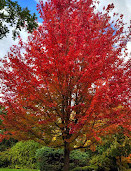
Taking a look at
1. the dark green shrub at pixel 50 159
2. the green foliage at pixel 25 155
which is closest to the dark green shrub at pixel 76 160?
the dark green shrub at pixel 50 159

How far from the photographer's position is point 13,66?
5.50 meters

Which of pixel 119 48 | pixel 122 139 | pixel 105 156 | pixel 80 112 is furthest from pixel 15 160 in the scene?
pixel 119 48

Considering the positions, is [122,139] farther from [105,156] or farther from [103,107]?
[103,107]

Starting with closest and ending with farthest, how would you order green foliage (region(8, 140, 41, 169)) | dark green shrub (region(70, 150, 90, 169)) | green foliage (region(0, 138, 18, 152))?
dark green shrub (region(70, 150, 90, 169))
green foliage (region(8, 140, 41, 169))
green foliage (region(0, 138, 18, 152))

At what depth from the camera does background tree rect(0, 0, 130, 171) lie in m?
5.09

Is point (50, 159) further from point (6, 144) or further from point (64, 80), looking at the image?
point (6, 144)

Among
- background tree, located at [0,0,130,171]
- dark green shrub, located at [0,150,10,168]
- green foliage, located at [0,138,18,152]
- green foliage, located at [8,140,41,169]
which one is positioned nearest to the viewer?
background tree, located at [0,0,130,171]

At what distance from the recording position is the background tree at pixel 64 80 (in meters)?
5.09

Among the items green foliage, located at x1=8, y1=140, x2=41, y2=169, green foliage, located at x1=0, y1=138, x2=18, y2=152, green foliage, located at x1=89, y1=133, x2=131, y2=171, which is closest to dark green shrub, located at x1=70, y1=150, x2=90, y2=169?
green foliage, located at x1=89, y1=133, x2=131, y2=171

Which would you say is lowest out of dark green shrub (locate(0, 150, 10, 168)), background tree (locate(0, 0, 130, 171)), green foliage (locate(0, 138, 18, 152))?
dark green shrub (locate(0, 150, 10, 168))

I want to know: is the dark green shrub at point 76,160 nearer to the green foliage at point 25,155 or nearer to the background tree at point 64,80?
the green foliage at point 25,155

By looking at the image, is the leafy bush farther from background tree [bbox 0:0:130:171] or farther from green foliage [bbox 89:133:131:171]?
background tree [bbox 0:0:130:171]

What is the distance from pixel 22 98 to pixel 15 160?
8.63m


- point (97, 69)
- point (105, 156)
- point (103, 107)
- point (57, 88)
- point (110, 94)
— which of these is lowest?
point (105, 156)
